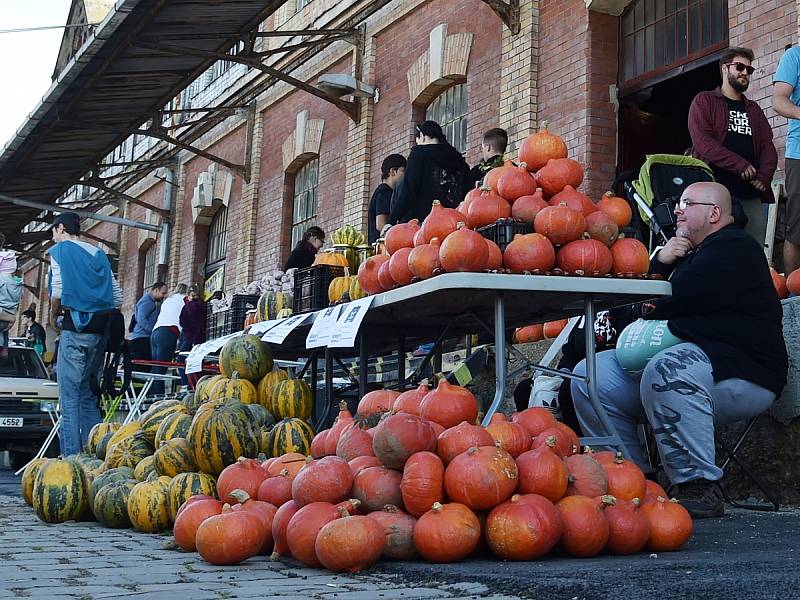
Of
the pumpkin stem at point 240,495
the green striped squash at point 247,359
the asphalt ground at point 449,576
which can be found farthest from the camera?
the green striped squash at point 247,359

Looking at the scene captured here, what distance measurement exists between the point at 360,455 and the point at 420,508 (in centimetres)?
48

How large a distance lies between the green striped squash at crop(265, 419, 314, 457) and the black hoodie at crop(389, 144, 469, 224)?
8.82ft

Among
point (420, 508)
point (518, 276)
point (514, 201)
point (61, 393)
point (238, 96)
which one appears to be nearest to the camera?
point (420, 508)

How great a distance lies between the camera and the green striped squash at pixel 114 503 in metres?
5.32

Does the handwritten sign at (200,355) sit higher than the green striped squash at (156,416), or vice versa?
the handwritten sign at (200,355)

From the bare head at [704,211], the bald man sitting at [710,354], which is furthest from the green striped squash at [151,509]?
the bare head at [704,211]

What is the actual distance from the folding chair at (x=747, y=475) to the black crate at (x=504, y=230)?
56.9 inches

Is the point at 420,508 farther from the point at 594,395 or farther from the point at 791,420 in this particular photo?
the point at 791,420

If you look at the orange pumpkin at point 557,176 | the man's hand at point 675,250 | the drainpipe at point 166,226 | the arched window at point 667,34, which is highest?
the drainpipe at point 166,226

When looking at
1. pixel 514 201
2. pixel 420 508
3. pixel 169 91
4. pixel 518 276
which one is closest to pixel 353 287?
pixel 514 201

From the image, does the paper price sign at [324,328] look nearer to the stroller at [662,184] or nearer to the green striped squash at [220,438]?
the green striped squash at [220,438]

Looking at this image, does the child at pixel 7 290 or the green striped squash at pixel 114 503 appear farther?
the child at pixel 7 290

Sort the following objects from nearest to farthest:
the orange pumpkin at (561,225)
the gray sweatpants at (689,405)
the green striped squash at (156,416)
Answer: the gray sweatpants at (689,405) < the orange pumpkin at (561,225) < the green striped squash at (156,416)

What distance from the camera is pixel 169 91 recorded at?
1591 centimetres
